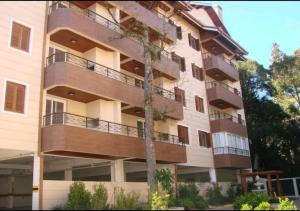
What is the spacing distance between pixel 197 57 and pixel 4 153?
20.9m

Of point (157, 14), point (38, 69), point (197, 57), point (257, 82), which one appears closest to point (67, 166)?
point (38, 69)

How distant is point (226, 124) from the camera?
111 ft

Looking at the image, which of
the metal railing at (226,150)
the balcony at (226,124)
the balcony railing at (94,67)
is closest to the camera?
the balcony railing at (94,67)


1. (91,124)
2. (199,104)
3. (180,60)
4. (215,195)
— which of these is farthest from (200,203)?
(180,60)

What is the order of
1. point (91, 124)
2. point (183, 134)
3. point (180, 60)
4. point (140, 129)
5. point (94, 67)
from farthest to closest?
point (180, 60) → point (183, 134) → point (140, 129) → point (94, 67) → point (91, 124)

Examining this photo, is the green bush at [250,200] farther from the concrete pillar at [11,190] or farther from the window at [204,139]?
the concrete pillar at [11,190]

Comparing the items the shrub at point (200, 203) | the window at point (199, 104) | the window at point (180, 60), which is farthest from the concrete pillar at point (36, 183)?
the window at point (199, 104)

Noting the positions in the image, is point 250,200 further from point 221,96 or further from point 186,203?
point 221,96

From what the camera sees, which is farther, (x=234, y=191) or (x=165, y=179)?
(x=234, y=191)

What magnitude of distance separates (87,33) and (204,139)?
1522cm

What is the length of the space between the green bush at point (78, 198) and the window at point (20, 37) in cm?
768

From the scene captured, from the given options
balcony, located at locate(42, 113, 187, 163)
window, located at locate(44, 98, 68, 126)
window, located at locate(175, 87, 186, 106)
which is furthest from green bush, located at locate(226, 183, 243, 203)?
window, located at locate(44, 98, 68, 126)

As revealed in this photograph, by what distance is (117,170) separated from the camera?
23.5 metres

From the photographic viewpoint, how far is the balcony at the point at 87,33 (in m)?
20.9
